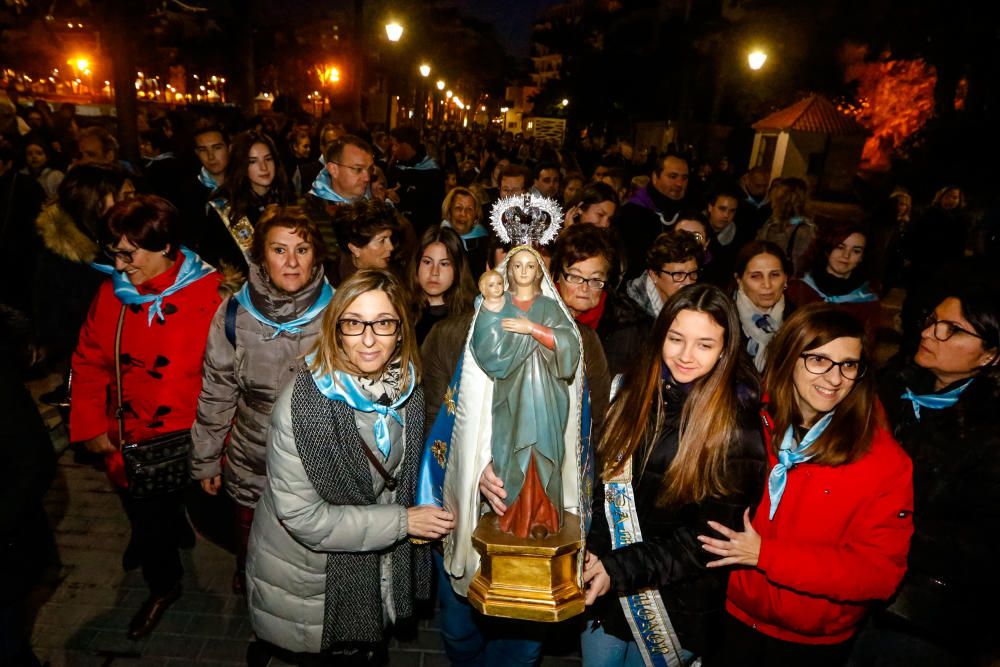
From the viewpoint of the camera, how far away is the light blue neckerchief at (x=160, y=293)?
316 centimetres

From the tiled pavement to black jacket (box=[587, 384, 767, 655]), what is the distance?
1.44 meters

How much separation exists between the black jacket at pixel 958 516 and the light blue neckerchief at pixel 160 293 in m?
3.75

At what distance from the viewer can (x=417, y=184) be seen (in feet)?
26.2

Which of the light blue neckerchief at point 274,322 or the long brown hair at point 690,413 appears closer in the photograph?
the long brown hair at point 690,413

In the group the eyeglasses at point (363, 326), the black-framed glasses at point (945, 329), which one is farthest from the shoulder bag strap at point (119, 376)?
the black-framed glasses at point (945, 329)

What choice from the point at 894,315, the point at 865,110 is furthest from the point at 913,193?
the point at 894,315

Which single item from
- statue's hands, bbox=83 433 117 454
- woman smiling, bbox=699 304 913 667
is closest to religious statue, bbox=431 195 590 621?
woman smiling, bbox=699 304 913 667

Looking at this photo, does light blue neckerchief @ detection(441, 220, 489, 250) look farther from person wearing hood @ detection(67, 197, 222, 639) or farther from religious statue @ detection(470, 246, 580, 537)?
religious statue @ detection(470, 246, 580, 537)

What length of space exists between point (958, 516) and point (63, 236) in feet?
17.7

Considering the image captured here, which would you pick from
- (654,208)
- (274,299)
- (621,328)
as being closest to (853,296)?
(621,328)

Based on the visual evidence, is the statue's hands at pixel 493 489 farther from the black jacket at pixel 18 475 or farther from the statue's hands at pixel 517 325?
the black jacket at pixel 18 475

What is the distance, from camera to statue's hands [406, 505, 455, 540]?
253 centimetres

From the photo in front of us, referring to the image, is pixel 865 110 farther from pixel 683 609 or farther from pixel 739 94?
pixel 683 609

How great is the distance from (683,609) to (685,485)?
58 cm
